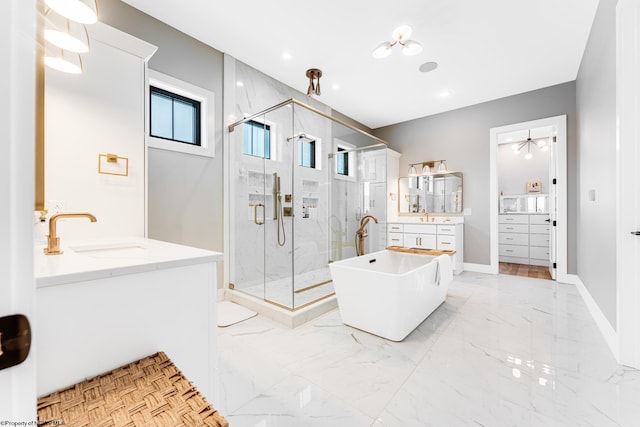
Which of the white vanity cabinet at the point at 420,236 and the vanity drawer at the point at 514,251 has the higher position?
the white vanity cabinet at the point at 420,236

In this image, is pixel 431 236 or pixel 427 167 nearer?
pixel 431 236

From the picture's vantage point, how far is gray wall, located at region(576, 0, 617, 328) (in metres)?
1.98

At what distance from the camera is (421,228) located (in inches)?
175

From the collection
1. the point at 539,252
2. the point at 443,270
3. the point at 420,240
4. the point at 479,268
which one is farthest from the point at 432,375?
the point at 539,252

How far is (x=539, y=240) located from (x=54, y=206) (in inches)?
267

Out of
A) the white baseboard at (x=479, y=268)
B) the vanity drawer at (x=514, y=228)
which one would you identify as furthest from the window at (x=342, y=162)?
the vanity drawer at (x=514, y=228)

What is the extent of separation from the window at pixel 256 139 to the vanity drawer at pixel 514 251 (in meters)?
5.14

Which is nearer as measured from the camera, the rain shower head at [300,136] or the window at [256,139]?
the rain shower head at [300,136]

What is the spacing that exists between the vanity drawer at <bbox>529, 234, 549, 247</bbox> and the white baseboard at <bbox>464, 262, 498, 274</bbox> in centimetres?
158

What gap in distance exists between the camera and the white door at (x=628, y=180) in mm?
1663

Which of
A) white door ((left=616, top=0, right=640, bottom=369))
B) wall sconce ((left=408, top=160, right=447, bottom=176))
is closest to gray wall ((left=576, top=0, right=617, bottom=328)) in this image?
white door ((left=616, top=0, right=640, bottom=369))

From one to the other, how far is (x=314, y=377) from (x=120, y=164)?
2.07 m

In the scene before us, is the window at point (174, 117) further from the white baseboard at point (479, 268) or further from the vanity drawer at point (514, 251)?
the vanity drawer at point (514, 251)

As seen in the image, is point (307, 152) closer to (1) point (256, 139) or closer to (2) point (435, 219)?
(1) point (256, 139)
